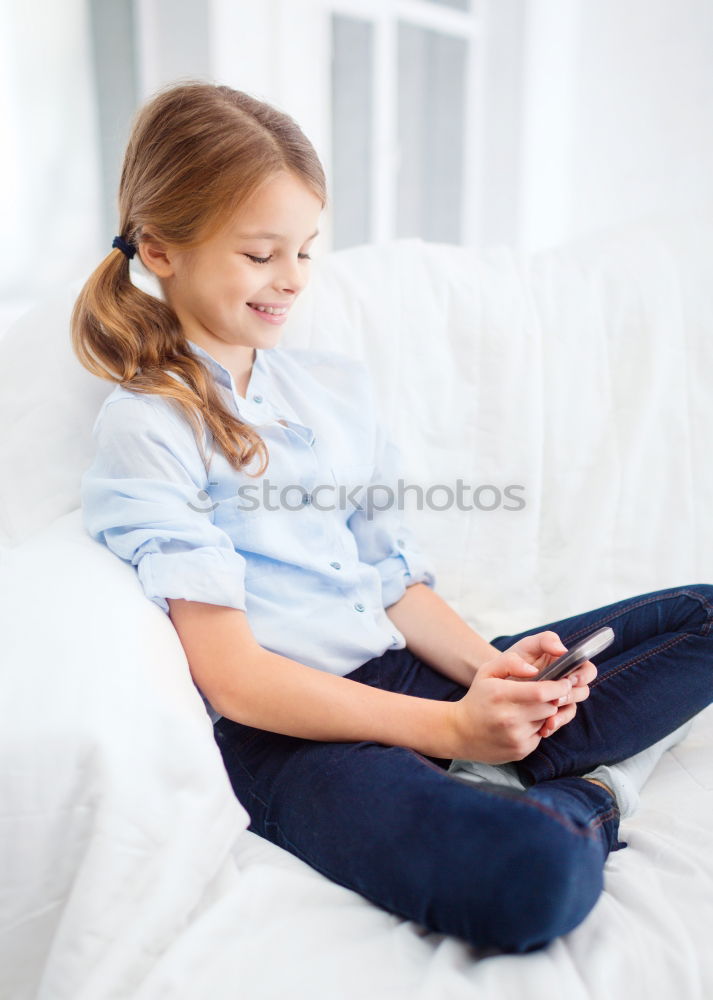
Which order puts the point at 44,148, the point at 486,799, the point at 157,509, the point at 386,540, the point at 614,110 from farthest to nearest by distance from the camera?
the point at 614,110, the point at 44,148, the point at 386,540, the point at 157,509, the point at 486,799

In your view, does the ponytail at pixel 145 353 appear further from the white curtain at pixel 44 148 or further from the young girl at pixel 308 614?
the white curtain at pixel 44 148

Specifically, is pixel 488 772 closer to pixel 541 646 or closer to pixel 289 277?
pixel 541 646

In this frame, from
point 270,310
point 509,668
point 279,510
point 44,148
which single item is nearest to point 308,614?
point 279,510

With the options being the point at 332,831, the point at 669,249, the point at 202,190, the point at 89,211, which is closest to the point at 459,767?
the point at 332,831

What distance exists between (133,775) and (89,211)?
1.58 meters

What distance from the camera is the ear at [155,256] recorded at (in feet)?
2.99

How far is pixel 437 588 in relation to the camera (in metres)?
1.22

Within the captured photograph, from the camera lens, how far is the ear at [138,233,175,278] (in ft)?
2.99

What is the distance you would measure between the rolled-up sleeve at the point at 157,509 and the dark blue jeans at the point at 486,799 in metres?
0.18

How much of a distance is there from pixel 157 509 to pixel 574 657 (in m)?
0.39

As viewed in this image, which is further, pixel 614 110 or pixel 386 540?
pixel 614 110

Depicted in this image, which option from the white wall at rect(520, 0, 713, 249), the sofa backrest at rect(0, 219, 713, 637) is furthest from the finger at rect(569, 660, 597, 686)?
the white wall at rect(520, 0, 713, 249)

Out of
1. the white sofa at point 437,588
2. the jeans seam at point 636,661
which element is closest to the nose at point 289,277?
the white sofa at point 437,588

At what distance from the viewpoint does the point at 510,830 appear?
2.14ft
